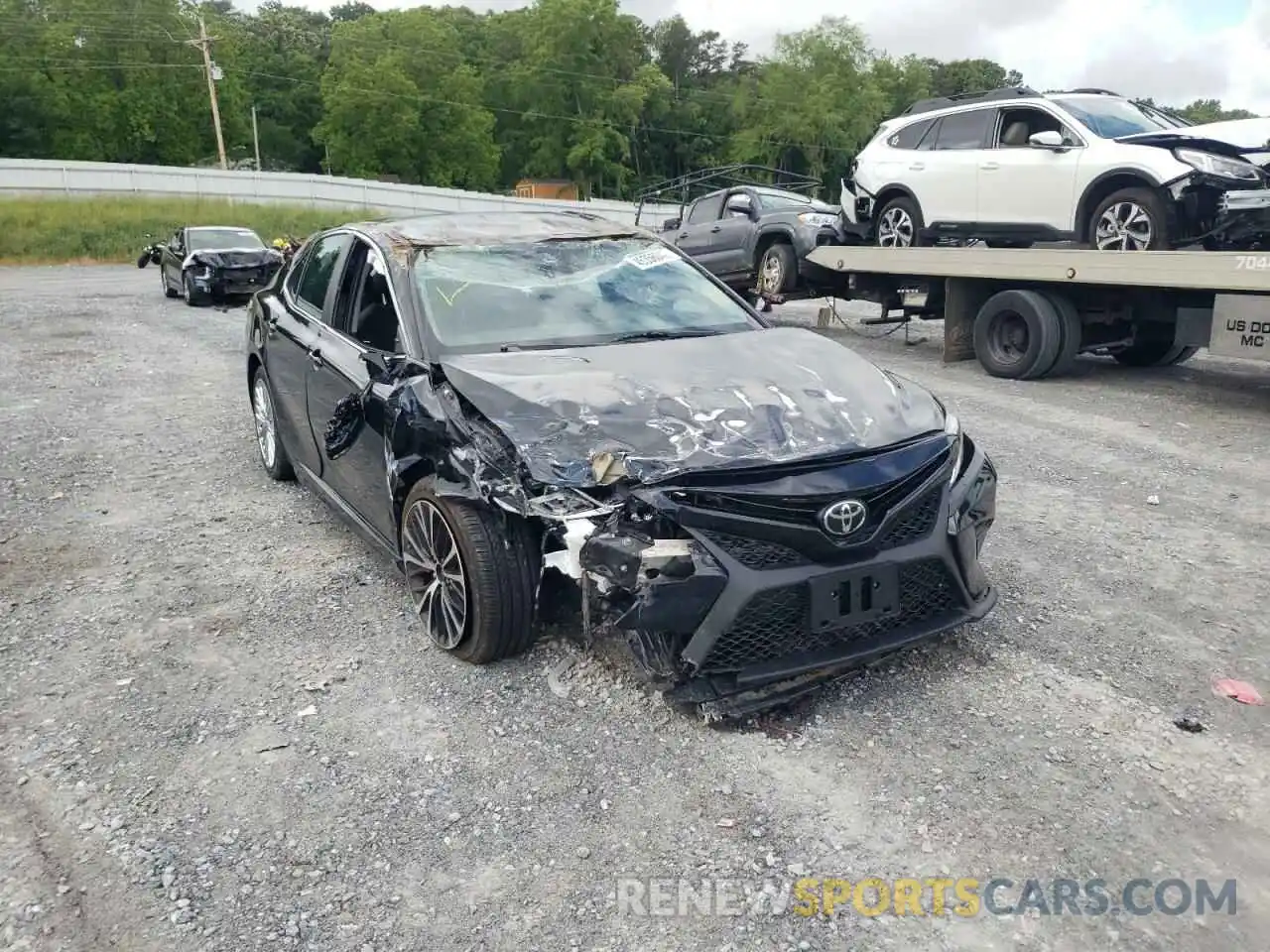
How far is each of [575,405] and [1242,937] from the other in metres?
2.41

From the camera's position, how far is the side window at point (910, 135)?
10.4 m

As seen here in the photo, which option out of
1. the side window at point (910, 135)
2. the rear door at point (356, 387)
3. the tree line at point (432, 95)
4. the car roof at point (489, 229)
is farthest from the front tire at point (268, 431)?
the tree line at point (432, 95)

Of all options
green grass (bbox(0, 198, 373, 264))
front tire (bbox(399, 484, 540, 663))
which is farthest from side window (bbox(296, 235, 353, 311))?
green grass (bbox(0, 198, 373, 264))

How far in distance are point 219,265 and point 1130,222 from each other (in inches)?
531

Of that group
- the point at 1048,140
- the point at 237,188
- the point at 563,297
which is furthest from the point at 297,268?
the point at 237,188

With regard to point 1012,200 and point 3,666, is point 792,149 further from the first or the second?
point 3,666

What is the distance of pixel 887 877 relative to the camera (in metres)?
2.65

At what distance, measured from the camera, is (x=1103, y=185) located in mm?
8602

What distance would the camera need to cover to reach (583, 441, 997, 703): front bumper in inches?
121

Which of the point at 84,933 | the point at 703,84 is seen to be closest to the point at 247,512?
the point at 84,933

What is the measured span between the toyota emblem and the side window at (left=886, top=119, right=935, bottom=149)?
8.23 metres

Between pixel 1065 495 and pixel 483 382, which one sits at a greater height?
pixel 483 382

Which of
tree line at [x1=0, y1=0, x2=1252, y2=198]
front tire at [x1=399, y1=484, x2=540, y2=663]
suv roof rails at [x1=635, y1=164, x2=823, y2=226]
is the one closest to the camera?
front tire at [x1=399, y1=484, x2=540, y2=663]

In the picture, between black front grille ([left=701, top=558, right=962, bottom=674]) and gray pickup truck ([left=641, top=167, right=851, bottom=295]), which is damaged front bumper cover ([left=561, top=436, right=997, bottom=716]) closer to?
black front grille ([left=701, top=558, right=962, bottom=674])
